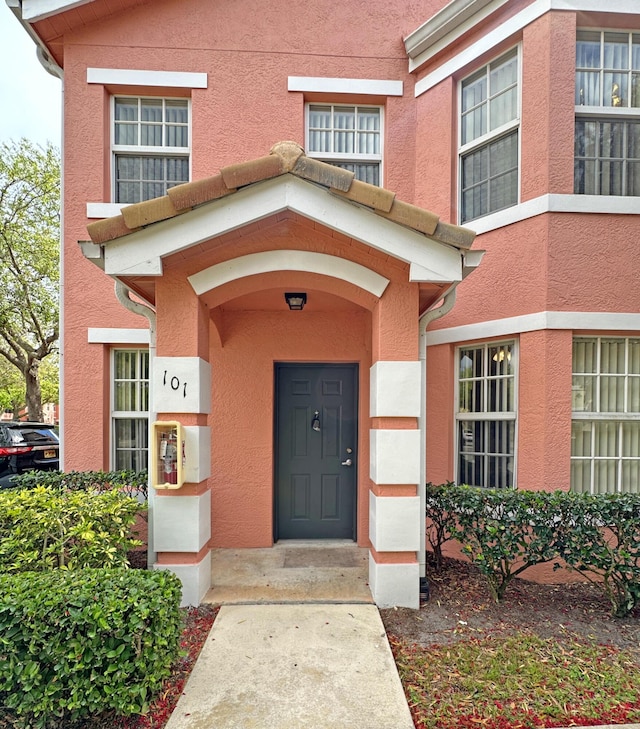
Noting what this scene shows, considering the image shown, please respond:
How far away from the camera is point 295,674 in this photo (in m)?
3.13

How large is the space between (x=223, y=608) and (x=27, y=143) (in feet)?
53.7

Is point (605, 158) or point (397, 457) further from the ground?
point (605, 158)

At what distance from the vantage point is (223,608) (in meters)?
4.04

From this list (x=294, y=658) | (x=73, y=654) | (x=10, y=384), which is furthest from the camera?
(x=10, y=384)

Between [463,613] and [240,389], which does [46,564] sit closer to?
[240,389]

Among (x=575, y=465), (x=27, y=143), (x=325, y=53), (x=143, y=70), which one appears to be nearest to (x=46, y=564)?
(x=575, y=465)

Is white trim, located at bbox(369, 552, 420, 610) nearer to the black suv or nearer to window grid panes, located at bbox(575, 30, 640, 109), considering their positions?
window grid panes, located at bbox(575, 30, 640, 109)

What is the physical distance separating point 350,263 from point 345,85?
3347mm

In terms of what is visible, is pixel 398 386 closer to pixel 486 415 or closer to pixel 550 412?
pixel 486 415

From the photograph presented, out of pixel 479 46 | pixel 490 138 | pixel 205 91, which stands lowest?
pixel 490 138

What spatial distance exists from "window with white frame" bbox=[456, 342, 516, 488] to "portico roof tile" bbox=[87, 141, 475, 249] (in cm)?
233

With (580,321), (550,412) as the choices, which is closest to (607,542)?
(550,412)

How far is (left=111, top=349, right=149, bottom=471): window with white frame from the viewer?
18.8 ft

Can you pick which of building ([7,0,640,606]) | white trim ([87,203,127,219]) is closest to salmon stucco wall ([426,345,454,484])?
building ([7,0,640,606])
